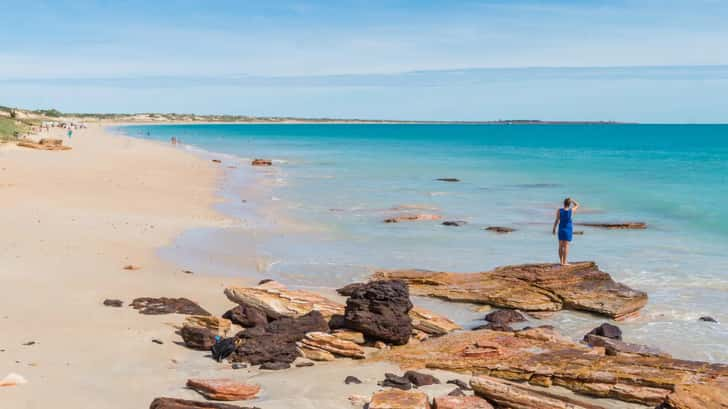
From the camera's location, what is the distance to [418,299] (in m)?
13.1

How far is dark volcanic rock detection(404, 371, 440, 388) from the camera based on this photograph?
7.84 meters

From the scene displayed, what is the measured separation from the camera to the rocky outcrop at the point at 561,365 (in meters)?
7.64

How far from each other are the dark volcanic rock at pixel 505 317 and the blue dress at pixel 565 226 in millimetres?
3424

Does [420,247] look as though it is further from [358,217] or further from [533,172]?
[533,172]

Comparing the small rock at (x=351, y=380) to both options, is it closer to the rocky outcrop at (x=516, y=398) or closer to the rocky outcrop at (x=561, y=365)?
the rocky outcrop at (x=561, y=365)

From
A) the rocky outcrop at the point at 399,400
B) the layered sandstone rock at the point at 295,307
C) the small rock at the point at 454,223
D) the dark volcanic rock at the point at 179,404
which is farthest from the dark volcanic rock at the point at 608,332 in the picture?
the small rock at the point at 454,223

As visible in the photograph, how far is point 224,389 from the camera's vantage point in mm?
7246

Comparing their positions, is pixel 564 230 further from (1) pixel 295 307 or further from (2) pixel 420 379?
(2) pixel 420 379

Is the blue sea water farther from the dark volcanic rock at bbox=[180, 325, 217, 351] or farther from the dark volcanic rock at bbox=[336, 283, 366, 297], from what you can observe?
the dark volcanic rock at bbox=[180, 325, 217, 351]

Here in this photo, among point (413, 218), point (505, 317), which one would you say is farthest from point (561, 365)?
point (413, 218)

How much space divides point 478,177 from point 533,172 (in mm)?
8069

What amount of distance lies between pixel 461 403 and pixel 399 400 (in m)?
0.63

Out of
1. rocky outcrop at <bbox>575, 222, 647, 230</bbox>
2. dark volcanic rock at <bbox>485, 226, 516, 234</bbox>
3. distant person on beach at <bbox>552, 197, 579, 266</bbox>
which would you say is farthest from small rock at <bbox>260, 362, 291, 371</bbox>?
rocky outcrop at <bbox>575, 222, 647, 230</bbox>

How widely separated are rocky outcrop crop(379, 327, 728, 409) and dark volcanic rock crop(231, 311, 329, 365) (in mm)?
1148
